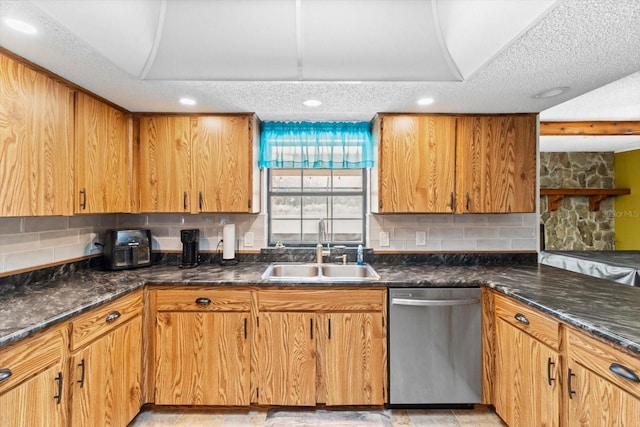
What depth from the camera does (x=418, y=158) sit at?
263 cm

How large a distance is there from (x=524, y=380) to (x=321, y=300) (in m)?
1.21

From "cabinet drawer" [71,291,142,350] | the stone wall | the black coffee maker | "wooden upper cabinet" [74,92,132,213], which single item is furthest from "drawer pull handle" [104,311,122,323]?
the stone wall

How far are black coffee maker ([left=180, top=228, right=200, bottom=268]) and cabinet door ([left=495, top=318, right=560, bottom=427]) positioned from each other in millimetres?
2201

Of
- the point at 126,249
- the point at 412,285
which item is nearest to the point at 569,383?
the point at 412,285

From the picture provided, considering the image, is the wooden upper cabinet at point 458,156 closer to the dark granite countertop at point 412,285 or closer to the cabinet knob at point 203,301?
the dark granite countertop at point 412,285

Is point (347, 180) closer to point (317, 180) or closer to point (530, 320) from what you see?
point (317, 180)

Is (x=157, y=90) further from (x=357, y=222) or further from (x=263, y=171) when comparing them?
(x=357, y=222)

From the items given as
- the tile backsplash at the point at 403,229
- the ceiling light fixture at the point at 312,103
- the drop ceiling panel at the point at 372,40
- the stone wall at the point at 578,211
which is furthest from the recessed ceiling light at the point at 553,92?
the stone wall at the point at 578,211

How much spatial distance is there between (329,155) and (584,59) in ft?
5.74

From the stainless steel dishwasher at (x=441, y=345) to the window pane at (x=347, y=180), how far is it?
47.9 inches

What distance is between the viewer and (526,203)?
264cm

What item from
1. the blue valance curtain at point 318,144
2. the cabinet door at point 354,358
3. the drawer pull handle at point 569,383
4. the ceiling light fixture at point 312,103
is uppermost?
the ceiling light fixture at point 312,103

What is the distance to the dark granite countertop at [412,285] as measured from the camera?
4.52 feet

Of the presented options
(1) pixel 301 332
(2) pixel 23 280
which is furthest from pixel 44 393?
(1) pixel 301 332
